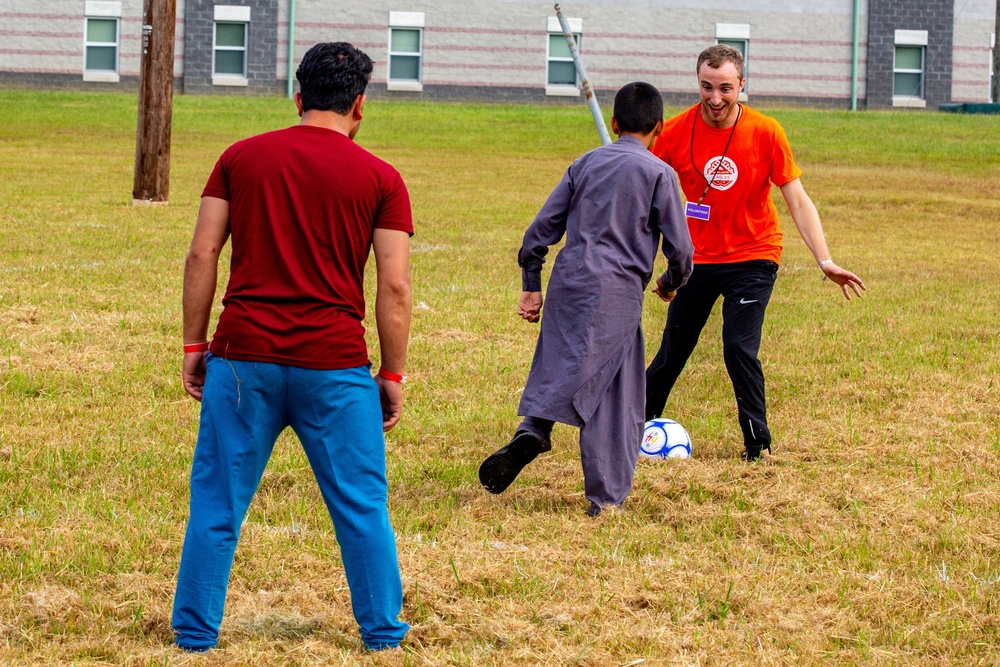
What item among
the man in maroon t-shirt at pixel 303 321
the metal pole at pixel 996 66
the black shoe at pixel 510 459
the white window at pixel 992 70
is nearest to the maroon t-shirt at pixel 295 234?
the man in maroon t-shirt at pixel 303 321

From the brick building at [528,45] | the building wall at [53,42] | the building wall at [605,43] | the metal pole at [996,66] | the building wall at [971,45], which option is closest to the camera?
the building wall at [53,42]

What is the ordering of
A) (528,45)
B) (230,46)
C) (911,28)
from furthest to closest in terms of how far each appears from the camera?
1. (911,28)
2. (528,45)
3. (230,46)

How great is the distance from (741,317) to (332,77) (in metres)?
3.42

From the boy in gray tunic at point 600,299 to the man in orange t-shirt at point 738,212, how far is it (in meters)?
0.90

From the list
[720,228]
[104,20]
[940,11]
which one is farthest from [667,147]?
[940,11]

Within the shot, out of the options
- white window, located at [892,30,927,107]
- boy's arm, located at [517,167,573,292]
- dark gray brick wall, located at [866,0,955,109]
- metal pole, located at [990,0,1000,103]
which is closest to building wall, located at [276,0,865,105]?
dark gray brick wall, located at [866,0,955,109]

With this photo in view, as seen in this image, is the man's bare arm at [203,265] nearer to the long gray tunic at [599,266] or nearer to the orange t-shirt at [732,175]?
the long gray tunic at [599,266]

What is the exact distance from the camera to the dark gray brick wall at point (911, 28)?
134 feet

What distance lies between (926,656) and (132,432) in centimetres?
430

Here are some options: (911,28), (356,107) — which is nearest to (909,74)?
(911,28)

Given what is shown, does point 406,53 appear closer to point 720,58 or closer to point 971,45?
point 971,45

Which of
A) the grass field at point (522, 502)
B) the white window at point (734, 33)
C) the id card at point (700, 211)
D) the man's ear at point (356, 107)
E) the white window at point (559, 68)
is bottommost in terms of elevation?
the grass field at point (522, 502)

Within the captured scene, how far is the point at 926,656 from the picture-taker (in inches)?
172

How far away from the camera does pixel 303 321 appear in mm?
3889
